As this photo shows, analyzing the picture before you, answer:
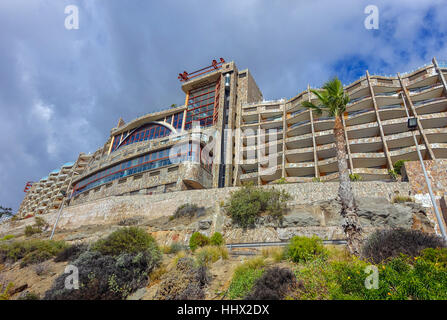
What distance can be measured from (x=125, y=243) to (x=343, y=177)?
1200cm

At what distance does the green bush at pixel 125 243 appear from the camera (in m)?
13.4

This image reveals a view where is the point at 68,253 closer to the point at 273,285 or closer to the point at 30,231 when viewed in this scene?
the point at 273,285

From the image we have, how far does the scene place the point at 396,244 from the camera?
10.8 metres

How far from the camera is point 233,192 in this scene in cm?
2584

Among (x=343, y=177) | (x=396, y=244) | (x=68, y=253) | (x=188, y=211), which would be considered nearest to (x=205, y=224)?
(x=188, y=211)

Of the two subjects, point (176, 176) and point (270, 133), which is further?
point (270, 133)

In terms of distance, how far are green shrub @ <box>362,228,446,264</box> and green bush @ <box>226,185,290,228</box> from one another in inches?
360

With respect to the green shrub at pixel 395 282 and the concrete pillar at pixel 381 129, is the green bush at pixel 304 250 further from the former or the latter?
the concrete pillar at pixel 381 129

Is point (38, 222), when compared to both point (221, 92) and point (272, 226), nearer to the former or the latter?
point (272, 226)

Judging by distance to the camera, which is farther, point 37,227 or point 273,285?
point 37,227

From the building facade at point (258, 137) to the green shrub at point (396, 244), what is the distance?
2687 centimetres

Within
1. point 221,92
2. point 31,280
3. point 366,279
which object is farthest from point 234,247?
point 221,92

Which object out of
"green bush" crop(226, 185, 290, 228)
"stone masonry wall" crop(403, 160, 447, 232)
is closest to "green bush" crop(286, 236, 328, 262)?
"green bush" crop(226, 185, 290, 228)
